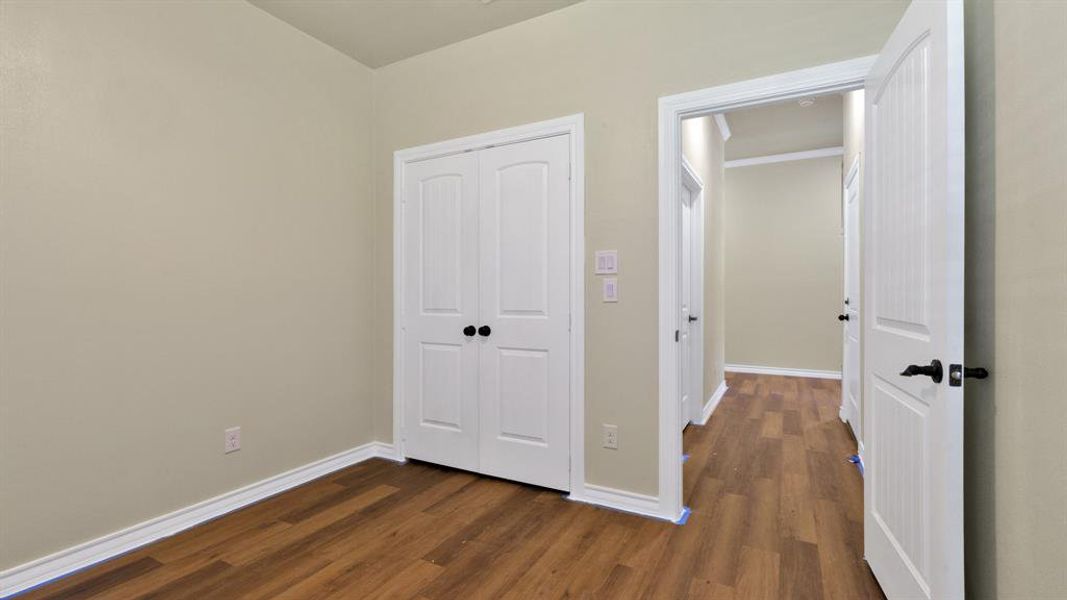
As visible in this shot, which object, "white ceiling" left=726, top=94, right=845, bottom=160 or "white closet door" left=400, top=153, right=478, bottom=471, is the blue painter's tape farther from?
"white ceiling" left=726, top=94, right=845, bottom=160

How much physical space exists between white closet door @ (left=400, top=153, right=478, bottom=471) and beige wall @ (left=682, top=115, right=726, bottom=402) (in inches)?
73.5

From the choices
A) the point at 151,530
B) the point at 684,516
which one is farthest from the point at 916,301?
the point at 151,530

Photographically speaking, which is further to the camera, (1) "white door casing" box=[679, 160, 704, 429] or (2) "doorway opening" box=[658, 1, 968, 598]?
(1) "white door casing" box=[679, 160, 704, 429]

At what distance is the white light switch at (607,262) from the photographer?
2.64 m

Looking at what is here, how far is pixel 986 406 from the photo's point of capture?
55.8 inches

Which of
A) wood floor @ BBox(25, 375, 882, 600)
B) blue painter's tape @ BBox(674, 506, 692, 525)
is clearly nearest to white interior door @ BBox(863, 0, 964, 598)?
wood floor @ BBox(25, 375, 882, 600)

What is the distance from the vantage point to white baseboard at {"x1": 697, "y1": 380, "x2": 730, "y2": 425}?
4.36 meters

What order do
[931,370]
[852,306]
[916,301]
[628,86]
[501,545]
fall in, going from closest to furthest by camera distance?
[931,370] → [916,301] → [501,545] → [628,86] → [852,306]

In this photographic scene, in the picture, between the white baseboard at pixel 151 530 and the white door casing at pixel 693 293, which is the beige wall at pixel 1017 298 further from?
the white baseboard at pixel 151 530

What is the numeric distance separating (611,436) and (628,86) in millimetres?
1882

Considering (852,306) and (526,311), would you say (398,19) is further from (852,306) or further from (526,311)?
(852,306)

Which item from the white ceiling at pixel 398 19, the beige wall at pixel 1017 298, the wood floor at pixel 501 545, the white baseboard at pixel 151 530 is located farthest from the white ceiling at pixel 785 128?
Answer: the white baseboard at pixel 151 530

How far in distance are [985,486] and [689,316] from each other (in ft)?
9.18

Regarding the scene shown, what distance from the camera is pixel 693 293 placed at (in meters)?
4.29
